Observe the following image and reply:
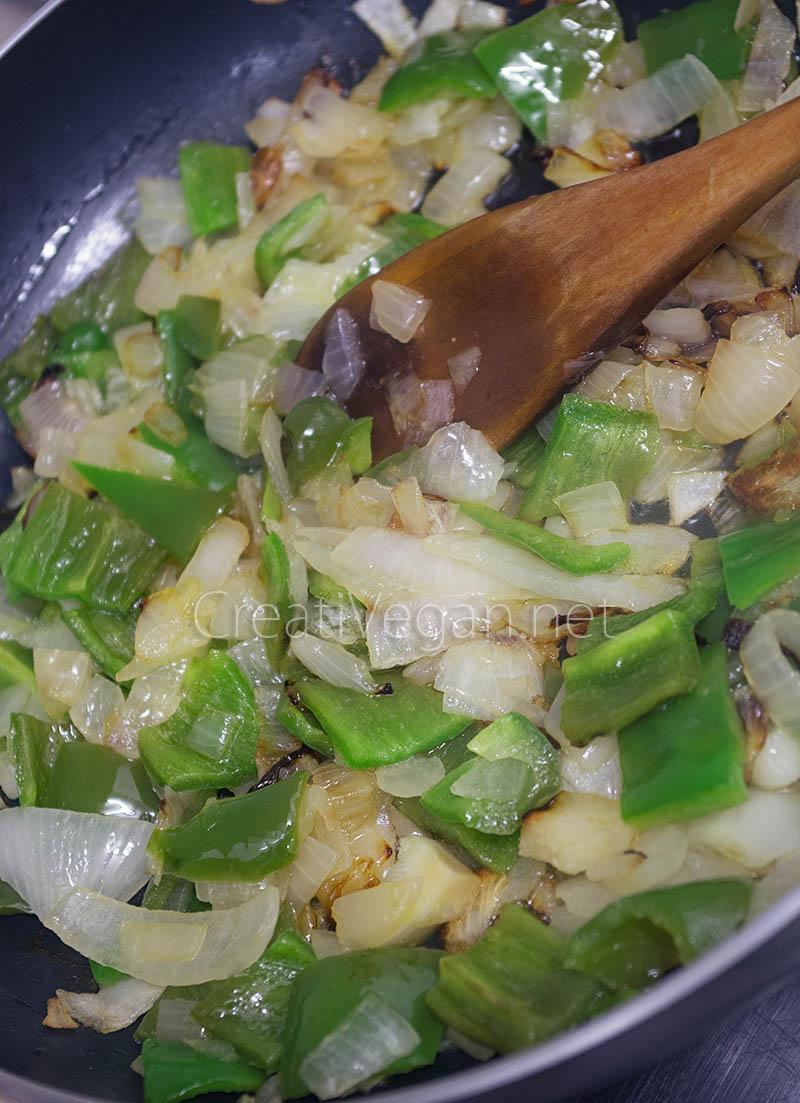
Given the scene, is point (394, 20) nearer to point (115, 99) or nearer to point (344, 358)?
point (115, 99)

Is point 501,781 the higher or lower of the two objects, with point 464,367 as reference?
lower

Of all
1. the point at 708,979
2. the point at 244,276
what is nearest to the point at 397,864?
the point at 708,979

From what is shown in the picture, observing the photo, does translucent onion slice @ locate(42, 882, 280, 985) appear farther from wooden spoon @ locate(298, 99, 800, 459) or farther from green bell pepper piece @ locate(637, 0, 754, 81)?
green bell pepper piece @ locate(637, 0, 754, 81)

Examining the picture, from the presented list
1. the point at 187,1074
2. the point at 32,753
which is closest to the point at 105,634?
the point at 32,753

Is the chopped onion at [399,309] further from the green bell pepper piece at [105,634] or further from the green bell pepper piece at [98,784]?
the green bell pepper piece at [98,784]

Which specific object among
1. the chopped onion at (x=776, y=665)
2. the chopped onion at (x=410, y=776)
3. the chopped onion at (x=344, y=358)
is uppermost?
the chopped onion at (x=344, y=358)

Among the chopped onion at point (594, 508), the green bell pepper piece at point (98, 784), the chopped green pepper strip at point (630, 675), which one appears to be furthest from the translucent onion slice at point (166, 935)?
the chopped onion at point (594, 508)
